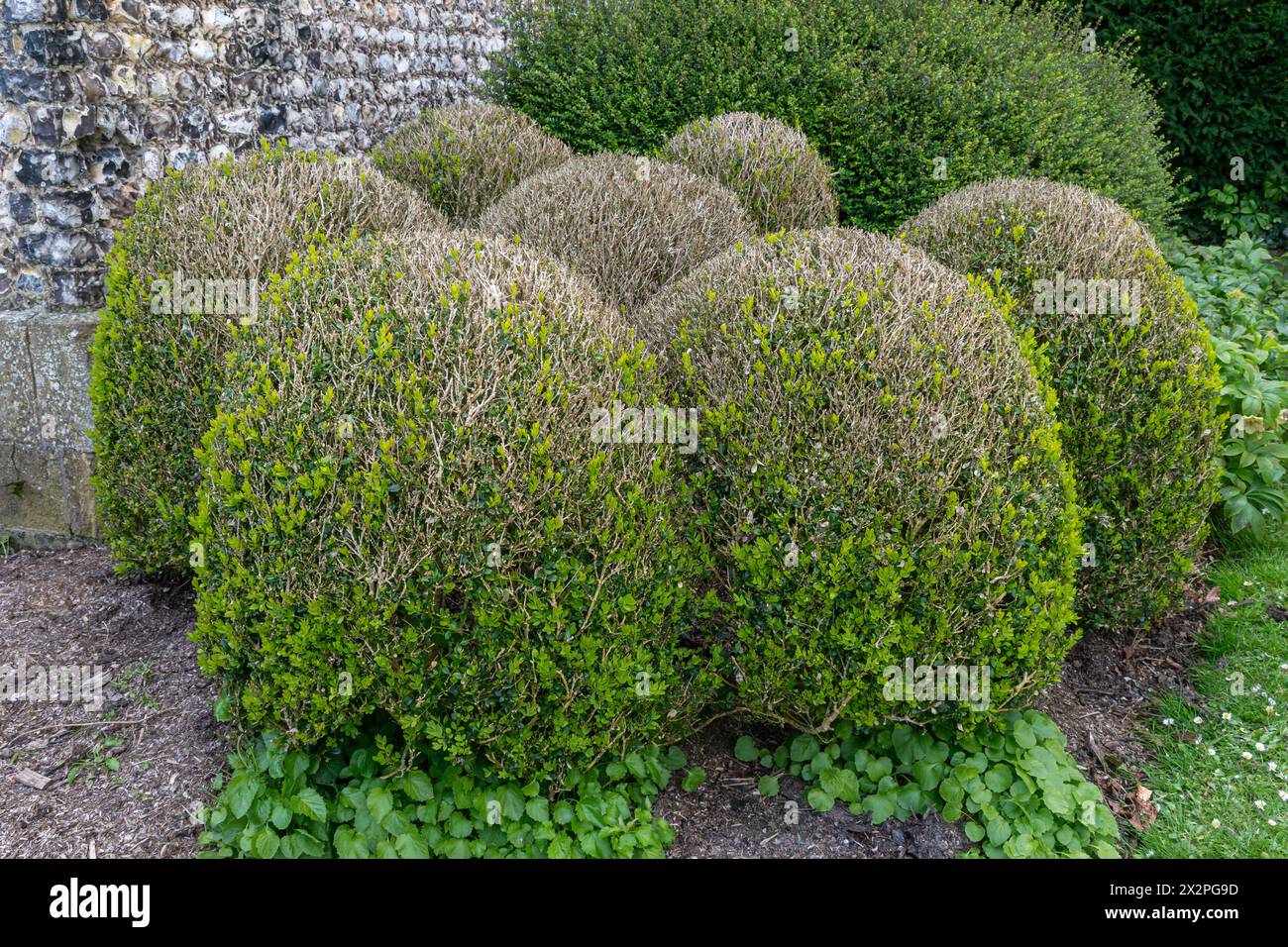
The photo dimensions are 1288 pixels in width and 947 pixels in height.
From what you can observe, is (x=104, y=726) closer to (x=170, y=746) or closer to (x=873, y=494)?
(x=170, y=746)

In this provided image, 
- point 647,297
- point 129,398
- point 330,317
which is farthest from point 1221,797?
point 129,398

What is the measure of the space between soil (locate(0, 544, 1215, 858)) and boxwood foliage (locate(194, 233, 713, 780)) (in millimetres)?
635

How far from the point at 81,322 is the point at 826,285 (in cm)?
A: 376

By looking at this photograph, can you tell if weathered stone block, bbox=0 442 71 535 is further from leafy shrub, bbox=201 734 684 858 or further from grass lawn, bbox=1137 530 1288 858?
grass lawn, bbox=1137 530 1288 858

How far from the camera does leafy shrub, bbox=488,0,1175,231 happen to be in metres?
7.30

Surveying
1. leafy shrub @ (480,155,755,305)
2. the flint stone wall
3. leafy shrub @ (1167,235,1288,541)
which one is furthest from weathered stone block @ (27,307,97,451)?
leafy shrub @ (1167,235,1288,541)

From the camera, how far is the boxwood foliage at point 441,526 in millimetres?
2934

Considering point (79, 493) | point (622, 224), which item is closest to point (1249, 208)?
point (622, 224)

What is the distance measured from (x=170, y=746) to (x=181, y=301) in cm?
171

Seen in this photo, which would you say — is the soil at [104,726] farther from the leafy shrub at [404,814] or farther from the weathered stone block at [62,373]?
the weathered stone block at [62,373]

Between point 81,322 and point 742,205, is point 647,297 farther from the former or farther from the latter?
point 81,322

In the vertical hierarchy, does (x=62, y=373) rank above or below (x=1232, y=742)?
above

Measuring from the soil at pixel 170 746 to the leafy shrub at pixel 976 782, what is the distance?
3.4 inches

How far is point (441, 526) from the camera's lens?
2.94 metres
